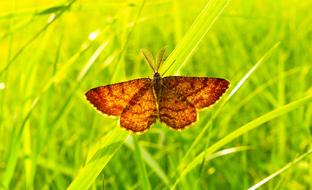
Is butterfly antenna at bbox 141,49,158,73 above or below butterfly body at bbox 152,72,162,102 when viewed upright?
above

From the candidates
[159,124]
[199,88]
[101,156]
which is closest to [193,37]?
[199,88]

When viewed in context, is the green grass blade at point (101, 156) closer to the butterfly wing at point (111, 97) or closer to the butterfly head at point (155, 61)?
the butterfly wing at point (111, 97)

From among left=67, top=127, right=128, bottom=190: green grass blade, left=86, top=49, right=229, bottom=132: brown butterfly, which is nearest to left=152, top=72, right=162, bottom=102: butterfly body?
left=86, top=49, right=229, bottom=132: brown butterfly

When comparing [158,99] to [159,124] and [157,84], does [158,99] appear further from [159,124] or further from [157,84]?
[159,124]

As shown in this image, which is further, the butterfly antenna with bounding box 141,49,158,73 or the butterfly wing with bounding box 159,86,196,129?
the butterfly antenna with bounding box 141,49,158,73

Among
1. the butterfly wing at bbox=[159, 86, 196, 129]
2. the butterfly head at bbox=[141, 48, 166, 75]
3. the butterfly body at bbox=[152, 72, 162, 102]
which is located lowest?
the butterfly wing at bbox=[159, 86, 196, 129]

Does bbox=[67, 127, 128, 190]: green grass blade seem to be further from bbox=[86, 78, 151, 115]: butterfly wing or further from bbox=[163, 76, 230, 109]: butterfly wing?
bbox=[163, 76, 230, 109]: butterfly wing

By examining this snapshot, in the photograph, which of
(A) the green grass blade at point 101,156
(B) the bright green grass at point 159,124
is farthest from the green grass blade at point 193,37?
(A) the green grass blade at point 101,156

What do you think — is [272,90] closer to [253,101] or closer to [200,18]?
[253,101]
